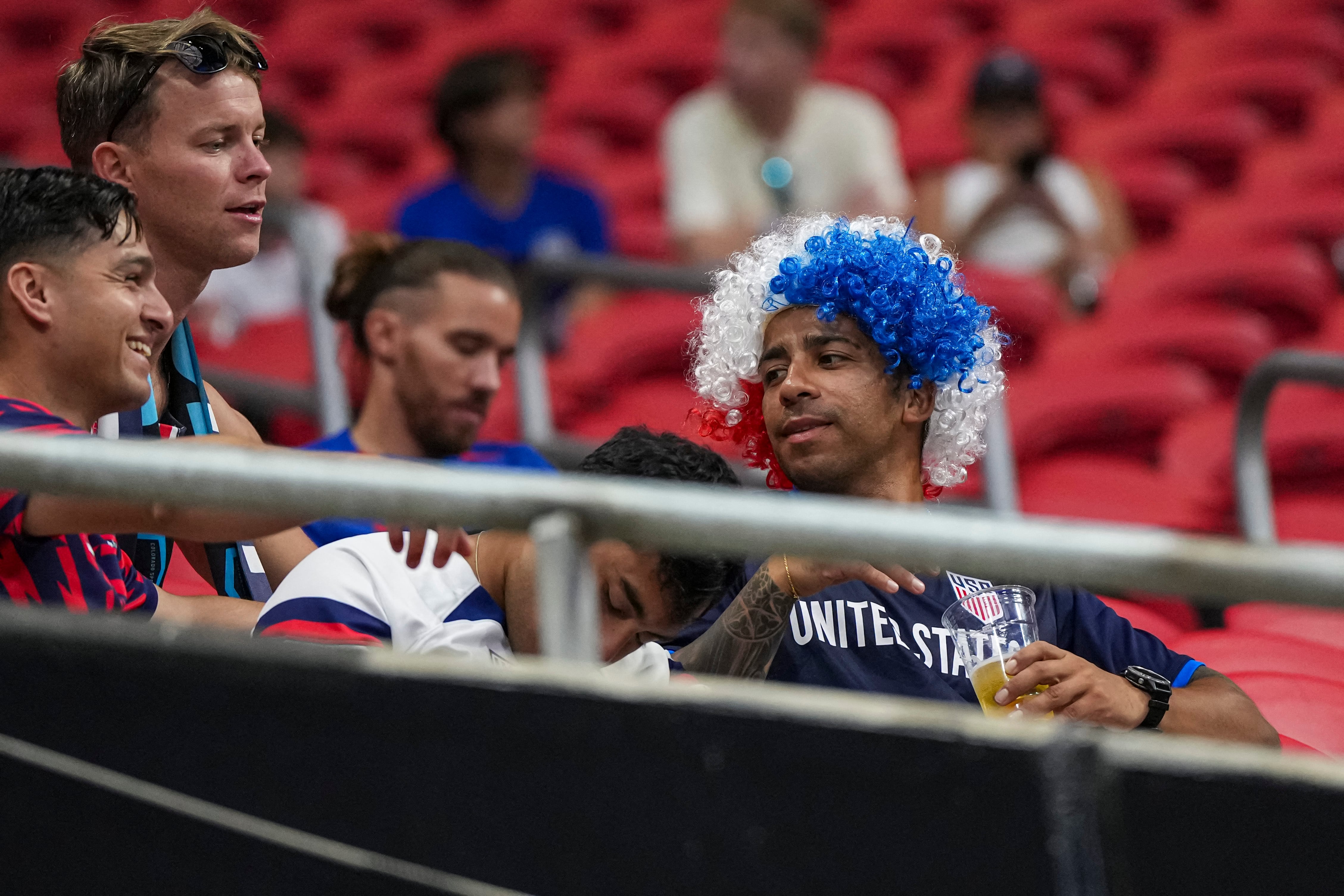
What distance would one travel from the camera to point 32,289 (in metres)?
1.58

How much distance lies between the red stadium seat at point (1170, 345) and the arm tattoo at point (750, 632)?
252 centimetres

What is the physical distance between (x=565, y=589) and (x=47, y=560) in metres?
0.66

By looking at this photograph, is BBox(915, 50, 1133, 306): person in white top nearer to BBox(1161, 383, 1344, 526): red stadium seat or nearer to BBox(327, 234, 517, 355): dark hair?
BBox(1161, 383, 1344, 526): red stadium seat

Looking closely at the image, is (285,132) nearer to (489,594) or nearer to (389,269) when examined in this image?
(389,269)

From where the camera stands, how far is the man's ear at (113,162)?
73.2 inches

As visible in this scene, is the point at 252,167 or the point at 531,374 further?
the point at 531,374

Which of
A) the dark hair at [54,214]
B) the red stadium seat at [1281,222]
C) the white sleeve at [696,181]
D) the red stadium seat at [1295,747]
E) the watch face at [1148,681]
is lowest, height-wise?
the red stadium seat at [1295,747]

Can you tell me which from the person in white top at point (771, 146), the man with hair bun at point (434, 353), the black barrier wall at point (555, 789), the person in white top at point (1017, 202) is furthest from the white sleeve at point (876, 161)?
the black barrier wall at point (555, 789)

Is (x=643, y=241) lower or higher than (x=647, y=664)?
higher

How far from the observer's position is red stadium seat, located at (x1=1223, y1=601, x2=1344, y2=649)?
2.37 meters

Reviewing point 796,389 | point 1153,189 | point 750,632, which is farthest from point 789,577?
point 1153,189

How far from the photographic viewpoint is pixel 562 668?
1068 mm

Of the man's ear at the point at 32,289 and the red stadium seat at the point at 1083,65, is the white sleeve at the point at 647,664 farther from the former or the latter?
the red stadium seat at the point at 1083,65

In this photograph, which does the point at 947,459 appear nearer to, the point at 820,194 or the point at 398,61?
the point at 820,194
